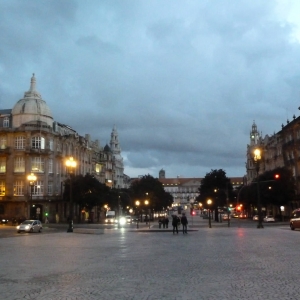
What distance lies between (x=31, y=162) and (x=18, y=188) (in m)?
5.38

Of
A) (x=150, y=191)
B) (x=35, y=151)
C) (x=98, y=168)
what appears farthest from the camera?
(x=98, y=168)

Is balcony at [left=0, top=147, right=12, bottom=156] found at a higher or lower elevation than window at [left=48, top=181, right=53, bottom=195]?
higher

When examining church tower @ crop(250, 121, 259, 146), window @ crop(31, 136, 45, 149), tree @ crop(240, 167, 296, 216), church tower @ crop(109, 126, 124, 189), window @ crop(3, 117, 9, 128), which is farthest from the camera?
church tower @ crop(109, 126, 124, 189)

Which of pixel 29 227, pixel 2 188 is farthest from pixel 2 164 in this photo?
pixel 29 227

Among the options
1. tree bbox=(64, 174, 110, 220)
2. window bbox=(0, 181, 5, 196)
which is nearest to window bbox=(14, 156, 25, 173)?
window bbox=(0, 181, 5, 196)

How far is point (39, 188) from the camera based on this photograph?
82.8 meters

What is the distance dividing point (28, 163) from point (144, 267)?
70.5 m

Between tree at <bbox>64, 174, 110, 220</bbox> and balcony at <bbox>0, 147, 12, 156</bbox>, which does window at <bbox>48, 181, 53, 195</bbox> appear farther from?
balcony at <bbox>0, 147, 12, 156</bbox>

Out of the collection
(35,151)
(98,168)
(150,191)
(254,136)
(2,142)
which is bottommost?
(150,191)

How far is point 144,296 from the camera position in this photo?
34.6ft

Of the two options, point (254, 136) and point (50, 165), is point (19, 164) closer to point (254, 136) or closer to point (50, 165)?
point (50, 165)

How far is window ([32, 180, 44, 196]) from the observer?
270 ft

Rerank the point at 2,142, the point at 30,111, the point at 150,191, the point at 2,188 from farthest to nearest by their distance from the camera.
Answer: the point at 150,191 < the point at 30,111 < the point at 2,142 < the point at 2,188

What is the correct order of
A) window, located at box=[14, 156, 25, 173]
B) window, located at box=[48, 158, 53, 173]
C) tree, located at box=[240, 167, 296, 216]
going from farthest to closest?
1. window, located at box=[48, 158, 53, 173]
2. window, located at box=[14, 156, 25, 173]
3. tree, located at box=[240, 167, 296, 216]
